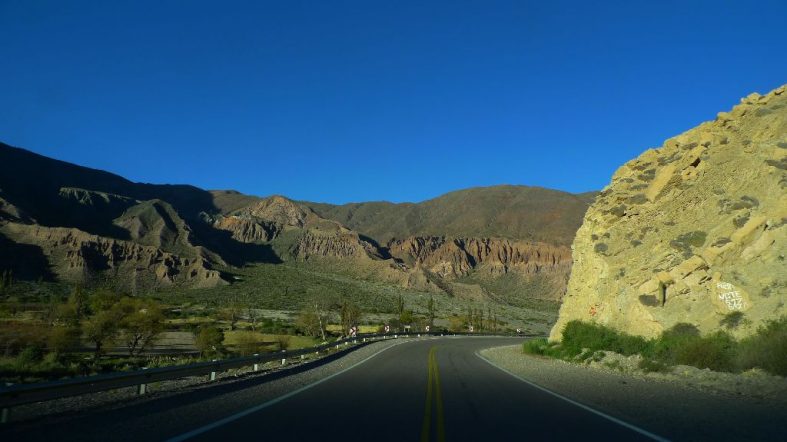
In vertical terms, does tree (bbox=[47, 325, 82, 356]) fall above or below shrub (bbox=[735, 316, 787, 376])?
below

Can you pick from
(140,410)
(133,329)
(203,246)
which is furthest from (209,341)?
(203,246)

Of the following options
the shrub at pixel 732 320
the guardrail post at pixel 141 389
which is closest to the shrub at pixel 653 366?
the shrub at pixel 732 320

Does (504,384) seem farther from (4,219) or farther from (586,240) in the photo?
(4,219)

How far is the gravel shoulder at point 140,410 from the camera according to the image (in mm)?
9000

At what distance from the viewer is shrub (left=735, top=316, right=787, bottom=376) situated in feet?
48.7

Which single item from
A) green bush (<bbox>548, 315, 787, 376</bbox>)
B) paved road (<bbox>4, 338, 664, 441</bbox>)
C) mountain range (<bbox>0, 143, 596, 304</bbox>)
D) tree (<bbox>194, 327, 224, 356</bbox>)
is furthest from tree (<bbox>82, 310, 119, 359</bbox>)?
mountain range (<bbox>0, 143, 596, 304</bbox>)

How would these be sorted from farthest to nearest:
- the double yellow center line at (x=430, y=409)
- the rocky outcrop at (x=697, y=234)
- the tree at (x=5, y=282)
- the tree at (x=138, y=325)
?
the tree at (x=5, y=282)
the tree at (x=138, y=325)
the rocky outcrop at (x=697, y=234)
the double yellow center line at (x=430, y=409)

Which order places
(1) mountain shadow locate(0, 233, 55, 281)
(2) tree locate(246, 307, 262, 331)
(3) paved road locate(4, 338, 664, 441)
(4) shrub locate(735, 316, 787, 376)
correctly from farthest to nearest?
(1) mountain shadow locate(0, 233, 55, 281)
(2) tree locate(246, 307, 262, 331)
(4) shrub locate(735, 316, 787, 376)
(3) paved road locate(4, 338, 664, 441)

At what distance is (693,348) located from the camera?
18.8m

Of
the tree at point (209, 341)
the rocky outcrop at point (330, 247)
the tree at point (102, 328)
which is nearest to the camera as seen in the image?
the tree at point (102, 328)

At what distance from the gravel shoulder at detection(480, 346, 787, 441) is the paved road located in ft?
2.67

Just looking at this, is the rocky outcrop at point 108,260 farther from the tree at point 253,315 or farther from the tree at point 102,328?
the tree at point 102,328

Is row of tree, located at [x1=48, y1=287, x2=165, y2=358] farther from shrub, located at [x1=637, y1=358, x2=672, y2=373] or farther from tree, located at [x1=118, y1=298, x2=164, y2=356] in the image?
shrub, located at [x1=637, y1=358, x2=672, y2=373]

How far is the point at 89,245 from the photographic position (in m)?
103
